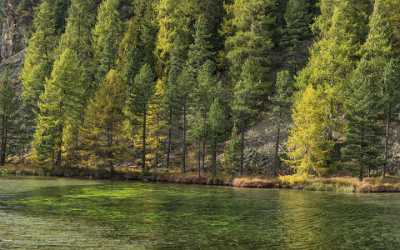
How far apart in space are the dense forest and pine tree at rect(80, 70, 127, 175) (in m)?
0.16

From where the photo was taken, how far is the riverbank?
6256 cm

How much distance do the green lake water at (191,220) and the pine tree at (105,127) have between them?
80.0ft

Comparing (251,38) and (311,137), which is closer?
(311,137)

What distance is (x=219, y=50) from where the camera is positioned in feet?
346

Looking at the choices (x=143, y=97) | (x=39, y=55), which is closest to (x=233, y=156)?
(x=143, y=97)

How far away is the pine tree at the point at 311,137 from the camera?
223 ft

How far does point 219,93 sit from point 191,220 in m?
50.4

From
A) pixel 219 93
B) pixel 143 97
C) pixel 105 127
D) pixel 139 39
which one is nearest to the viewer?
pixel 105 127

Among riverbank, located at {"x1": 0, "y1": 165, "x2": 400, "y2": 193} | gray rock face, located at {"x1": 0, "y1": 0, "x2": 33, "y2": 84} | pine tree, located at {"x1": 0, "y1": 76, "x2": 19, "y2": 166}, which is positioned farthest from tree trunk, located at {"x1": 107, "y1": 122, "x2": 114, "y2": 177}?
gray rock face, located at {"x1": 0, "y1": 0, "x2": 33, "y2": 84}

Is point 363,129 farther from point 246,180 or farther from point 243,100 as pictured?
point 243,100

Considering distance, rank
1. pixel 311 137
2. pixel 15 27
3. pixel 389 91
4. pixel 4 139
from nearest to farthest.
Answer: pixel 389 91
pixel 311 137
pixel 4 139
pixel 15 27

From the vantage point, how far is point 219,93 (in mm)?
83625

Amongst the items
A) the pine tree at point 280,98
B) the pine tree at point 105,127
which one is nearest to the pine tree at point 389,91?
the pine tree at point 280,98

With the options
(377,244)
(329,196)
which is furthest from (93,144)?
(377,244)
